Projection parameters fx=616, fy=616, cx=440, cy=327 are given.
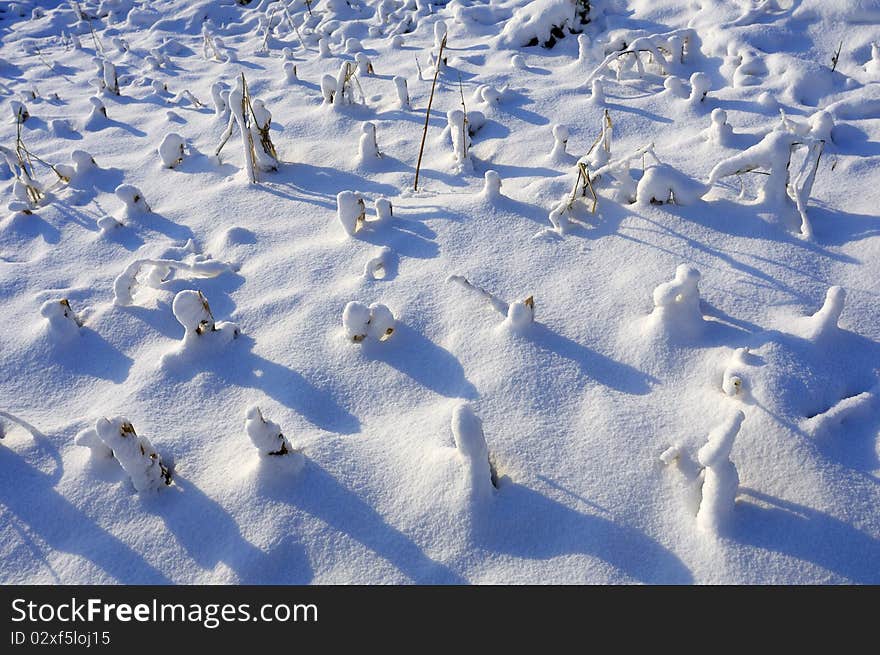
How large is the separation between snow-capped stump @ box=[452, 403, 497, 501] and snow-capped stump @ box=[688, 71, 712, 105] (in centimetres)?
235

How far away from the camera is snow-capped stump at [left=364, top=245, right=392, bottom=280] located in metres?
2.30

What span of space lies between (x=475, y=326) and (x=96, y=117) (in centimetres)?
330

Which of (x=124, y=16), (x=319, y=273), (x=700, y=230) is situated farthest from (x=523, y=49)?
(x=124, y=16)

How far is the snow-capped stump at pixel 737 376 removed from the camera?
5.57 ft

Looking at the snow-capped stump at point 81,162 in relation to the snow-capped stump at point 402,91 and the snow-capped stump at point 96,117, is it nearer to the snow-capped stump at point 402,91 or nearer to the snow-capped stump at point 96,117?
the snow-capped stump at point 96,117

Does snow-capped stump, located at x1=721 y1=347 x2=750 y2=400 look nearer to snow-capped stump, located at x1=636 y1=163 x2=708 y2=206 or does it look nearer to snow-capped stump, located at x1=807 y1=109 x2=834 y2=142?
snow-capped stump, located at x1=636 y1=163 x2=708 y2=206

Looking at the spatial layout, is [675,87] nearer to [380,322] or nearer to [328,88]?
[328,88]

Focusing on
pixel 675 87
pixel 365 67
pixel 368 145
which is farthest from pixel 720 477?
pixel 365 67

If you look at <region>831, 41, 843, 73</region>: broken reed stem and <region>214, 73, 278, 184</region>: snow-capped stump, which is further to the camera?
<region>831, 41, 843, 73</region>: broken reed stem

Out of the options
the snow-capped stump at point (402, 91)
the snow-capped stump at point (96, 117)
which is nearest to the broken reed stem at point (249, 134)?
the snow-capped stump at point (402, 91)

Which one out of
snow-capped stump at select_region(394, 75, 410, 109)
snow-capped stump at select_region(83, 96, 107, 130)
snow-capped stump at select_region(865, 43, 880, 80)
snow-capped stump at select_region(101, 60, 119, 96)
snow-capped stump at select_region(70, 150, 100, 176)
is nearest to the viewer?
snow-capped stump at select_region(865, 43, 880, 80)

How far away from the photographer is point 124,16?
20.4 feet

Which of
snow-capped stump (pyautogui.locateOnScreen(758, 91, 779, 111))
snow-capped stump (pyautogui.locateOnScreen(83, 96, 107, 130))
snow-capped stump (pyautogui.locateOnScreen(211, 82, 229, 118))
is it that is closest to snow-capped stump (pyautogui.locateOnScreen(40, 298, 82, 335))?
snow-capped stump (pyautogui.locateOnScreen(211, 82, 229, 118))

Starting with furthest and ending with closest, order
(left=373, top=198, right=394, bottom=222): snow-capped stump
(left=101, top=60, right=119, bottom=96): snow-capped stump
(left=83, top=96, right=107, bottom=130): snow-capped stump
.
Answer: (left=101, top=60, right=119, bottom=96): snow-capped stump, (left=83, top=96, right=107, bottom=130): snow-capped stump, (left=373, top=198, right=394, bottom=222): snow-capped stump
